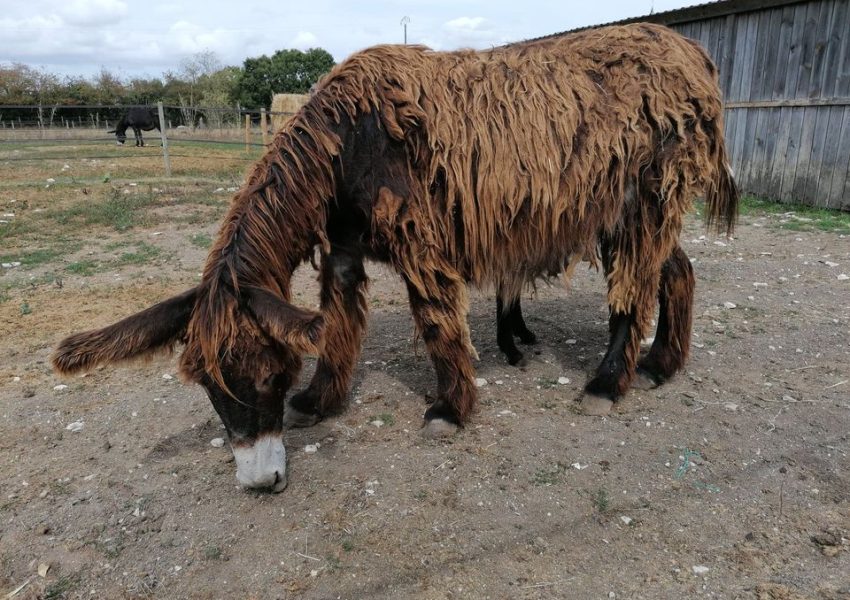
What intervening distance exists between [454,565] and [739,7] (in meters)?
11.1

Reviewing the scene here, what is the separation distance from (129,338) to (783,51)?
11.0 meters

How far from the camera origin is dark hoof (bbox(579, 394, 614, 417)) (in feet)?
11.8

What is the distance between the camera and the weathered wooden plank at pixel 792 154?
9258 mm

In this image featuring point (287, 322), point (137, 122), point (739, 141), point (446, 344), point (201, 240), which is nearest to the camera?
point (287, 322)

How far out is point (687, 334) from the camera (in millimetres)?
3912

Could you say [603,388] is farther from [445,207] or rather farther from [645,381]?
[445,207]

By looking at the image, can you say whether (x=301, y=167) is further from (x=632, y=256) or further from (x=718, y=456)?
(x=718, y=456)

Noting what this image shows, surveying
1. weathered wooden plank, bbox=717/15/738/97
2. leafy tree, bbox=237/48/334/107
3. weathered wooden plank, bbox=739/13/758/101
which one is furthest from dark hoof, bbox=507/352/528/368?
leafy tree, bbox=237/48/334/107

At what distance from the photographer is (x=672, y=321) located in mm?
3898

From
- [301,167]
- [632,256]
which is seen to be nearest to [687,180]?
[632,256]

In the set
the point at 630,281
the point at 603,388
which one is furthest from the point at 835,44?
the point at 603,388

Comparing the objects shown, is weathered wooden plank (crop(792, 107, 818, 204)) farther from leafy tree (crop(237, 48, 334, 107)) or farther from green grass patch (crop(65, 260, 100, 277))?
leafy tree (crop(237, 48, 334, 107))

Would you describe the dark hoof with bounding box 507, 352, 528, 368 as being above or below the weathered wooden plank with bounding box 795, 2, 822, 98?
below

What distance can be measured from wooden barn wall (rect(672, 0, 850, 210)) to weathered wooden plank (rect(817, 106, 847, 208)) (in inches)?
0.5
